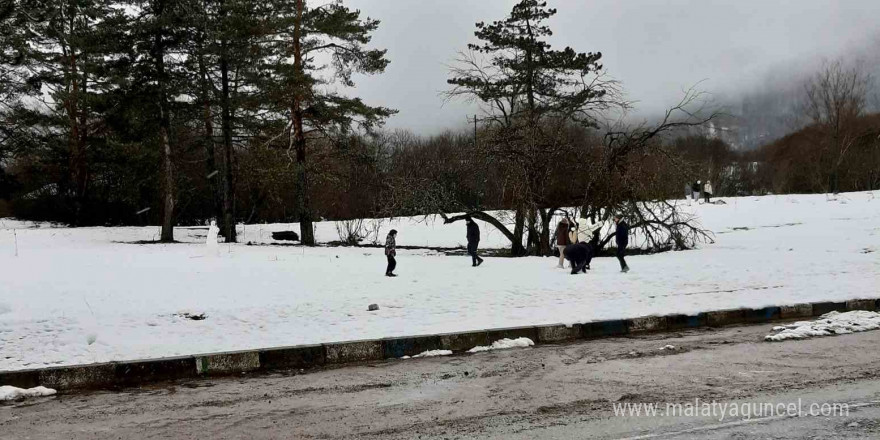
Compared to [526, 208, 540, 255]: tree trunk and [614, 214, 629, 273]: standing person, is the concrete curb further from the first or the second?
[526, 208, 540, 255]: tree trunk

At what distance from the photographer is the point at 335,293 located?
13.5 meters

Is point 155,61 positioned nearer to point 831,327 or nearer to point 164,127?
point 164,127

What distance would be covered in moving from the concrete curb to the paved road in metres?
0.61

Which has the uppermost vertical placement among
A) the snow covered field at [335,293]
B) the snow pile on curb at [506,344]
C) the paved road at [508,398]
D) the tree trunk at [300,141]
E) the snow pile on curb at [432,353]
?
the tree trunk at [300,141]

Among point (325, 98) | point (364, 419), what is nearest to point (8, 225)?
point (325, 98)

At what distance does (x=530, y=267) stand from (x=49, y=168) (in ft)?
118

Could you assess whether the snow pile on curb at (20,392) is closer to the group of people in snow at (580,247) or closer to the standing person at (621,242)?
the group of people in snow at (580,247)

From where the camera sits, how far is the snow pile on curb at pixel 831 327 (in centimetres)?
913

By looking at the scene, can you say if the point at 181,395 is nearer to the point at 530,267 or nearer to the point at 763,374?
the point at 763,374

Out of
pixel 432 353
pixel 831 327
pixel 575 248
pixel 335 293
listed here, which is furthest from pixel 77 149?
pixel 831 327

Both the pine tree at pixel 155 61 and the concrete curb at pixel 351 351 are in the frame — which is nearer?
the concrete curb at pixel 351 351

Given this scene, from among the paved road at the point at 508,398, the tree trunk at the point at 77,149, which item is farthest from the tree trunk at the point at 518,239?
the tree trunk at the point at 77,149

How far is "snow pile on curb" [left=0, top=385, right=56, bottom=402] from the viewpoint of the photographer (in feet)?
23.6

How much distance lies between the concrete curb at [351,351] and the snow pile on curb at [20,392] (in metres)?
0.31
